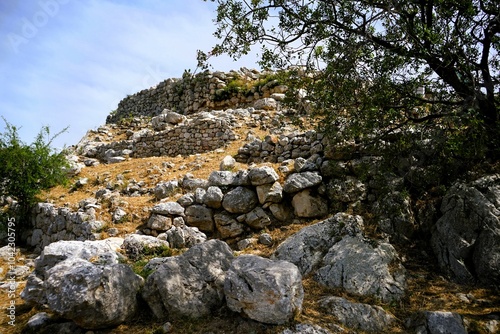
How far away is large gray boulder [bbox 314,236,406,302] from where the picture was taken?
5500 mm

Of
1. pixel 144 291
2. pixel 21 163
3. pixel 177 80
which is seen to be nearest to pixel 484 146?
pixel 144 291

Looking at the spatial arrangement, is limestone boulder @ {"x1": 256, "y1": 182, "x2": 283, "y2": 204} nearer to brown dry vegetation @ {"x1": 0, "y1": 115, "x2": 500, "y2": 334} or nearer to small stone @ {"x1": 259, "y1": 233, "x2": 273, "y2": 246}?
brown dry vegetation @ {"x1": 0, "y1": 115, "x2": 500, "y2": 334}

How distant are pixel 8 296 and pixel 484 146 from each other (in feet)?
27.5

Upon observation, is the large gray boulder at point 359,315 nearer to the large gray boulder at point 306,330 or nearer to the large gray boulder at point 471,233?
the large gray boulder at point 306,330

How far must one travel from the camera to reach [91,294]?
14.5 ft

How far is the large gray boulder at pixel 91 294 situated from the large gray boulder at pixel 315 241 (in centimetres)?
297

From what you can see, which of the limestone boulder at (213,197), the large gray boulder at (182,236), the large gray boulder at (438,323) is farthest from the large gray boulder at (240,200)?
the large gray boulder at (438,323)

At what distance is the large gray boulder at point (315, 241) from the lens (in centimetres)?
643

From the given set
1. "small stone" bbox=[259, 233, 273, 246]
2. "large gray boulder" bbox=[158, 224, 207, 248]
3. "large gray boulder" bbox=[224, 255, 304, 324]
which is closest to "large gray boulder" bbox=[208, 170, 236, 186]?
"large gray boulder" bbox=[158, 224, 207, 248]

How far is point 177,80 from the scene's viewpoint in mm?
22094

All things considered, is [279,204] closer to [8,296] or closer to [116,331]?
[116,331]

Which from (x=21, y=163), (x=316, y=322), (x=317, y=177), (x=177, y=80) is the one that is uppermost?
(x=177, y=80)

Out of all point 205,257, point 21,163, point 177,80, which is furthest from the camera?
point 177,80

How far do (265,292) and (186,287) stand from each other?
1.19m
